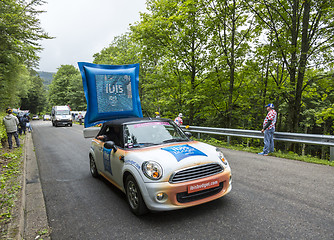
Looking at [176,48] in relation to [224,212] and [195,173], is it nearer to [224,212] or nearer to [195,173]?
[195,173]

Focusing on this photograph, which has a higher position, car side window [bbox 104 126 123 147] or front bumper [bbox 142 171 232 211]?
car side window [bbox 104 126 123 147]

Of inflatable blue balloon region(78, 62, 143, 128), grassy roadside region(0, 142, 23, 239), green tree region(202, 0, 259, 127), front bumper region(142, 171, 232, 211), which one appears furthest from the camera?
green tree region(202, 0, 259, 127)

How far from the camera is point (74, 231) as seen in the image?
3158 millimetres

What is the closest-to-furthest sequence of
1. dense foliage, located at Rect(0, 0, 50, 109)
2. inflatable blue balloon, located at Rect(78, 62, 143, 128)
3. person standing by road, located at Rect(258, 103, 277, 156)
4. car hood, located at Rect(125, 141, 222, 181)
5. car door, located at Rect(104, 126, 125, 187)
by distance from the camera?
car hood, located at Rect(125, 141, 222, 181) → car door, located at Rect(104, 126, 125, 187) → inflatable blue balloon, located at Rect(78, 62, 143, 128) → person standing by road, located at Rect(258, 103, 277, 156) → dense foliage, located at Rect(0, 0, 50, 109)

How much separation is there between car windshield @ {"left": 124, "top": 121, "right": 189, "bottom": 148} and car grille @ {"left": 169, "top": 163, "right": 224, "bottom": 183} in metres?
1.03

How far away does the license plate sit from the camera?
10.5 feet

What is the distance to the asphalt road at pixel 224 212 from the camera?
290 cm

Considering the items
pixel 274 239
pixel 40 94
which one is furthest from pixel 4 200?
pixel 40 94

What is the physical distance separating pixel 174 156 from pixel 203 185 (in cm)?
62

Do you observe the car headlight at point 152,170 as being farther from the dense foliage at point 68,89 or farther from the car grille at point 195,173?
the dense foliage at point 68,89

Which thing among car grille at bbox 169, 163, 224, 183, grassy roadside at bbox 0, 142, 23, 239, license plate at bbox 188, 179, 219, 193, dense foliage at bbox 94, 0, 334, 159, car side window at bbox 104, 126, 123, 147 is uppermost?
dense foliage at bbox 94, 0, 334, 159

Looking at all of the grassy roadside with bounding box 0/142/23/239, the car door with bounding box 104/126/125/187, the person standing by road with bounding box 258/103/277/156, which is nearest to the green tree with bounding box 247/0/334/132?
the person standing by road with bounding box 258/103/277/156

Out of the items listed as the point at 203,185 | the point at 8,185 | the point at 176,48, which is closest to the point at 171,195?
the point at 203,185

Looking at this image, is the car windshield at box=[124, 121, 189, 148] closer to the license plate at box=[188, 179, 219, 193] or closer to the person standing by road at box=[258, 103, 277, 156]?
the license plate at box=[188, 179, 219, 193]
